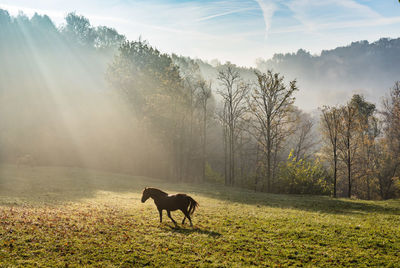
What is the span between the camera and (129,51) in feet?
161

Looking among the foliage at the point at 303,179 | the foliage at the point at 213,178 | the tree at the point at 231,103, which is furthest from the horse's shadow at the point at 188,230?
the foliage at the point at 213,178

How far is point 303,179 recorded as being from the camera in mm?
33906

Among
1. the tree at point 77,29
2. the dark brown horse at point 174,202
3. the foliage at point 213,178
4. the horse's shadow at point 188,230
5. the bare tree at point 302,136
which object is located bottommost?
the foliage at point 213,178

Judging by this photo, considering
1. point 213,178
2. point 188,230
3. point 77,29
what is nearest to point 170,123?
point 213,178

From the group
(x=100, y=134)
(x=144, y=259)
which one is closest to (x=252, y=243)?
(x=144, y=259)

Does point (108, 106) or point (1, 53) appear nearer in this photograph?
point (108, 106)

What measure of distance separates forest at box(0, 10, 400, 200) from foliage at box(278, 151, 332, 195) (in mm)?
136

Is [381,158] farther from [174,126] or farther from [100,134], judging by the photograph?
[100,134]

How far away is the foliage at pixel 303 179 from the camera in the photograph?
112 feet

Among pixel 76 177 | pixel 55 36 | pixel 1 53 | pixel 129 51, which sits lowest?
pixel 76 177

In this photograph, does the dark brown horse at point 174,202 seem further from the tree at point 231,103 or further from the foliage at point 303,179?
the tree at point 231,103

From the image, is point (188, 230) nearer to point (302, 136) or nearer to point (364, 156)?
point (364, 156)

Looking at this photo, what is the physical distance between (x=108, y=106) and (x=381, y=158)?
62.6 m

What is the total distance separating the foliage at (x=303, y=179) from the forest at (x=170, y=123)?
5.4 inches
